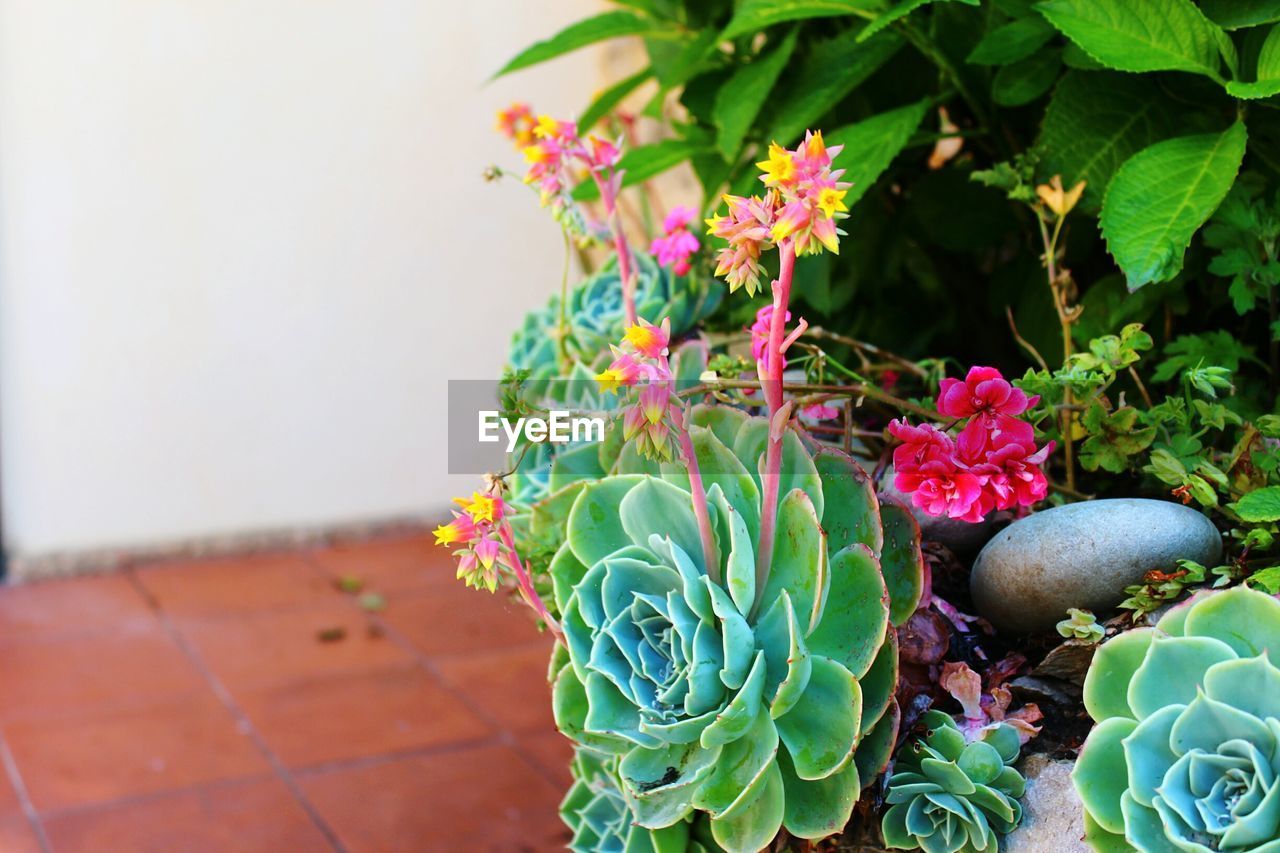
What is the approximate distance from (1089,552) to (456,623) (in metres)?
1.97

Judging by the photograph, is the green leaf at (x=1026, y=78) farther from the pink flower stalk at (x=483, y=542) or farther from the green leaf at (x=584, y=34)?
the pink flower stalk at (x=483, y=542)

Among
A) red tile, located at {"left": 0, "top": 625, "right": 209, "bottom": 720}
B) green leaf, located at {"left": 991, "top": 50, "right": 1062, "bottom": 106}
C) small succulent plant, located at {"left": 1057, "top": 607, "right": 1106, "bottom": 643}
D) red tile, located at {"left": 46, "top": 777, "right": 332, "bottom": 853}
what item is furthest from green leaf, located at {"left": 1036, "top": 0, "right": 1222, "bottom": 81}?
red tile, located at {"left": 0, "top": 625, "right": 209, "bottom": 720}

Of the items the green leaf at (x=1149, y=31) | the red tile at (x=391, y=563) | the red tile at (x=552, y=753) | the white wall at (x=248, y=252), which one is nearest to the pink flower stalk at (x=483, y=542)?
the green leaf at (x=1149, y=31)

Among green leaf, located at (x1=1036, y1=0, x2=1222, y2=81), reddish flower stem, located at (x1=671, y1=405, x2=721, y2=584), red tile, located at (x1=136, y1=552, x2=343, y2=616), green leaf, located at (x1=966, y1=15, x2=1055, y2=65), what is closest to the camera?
reddish flower stem, located at (x1=671, y1=405, x2=721, y2=584)

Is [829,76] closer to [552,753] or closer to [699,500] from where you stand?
[699,500]

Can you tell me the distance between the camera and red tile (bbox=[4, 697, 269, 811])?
1.85m

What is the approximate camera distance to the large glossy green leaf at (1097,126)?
0.92 meters

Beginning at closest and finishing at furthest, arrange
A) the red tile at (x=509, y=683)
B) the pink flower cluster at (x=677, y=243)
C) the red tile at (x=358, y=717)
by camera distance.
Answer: the pink flower cluster at (x=677, y=243), the red tile at (x=358, y=717), the red tile at (x=509, y=683)

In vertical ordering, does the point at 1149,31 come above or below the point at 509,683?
above

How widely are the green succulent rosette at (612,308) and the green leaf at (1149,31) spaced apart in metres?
0.38

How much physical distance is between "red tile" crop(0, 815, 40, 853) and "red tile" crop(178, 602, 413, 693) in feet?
1.66

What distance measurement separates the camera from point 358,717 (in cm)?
211

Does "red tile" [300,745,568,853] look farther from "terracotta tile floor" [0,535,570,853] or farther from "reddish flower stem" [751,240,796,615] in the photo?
"reddish flower stem" [751,240,796,615]

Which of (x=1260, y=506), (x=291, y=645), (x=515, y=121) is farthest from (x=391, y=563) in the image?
(x=1260, y=506)
